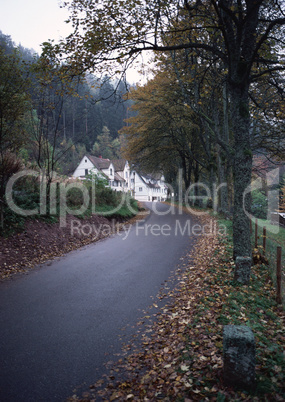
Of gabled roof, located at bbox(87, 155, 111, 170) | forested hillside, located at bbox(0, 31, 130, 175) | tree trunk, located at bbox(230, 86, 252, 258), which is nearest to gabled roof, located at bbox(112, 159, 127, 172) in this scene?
gabled roof, located at bbox(87, 155, 111, 170)

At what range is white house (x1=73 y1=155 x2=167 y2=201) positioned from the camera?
172ft

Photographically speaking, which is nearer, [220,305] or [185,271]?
[220,305]

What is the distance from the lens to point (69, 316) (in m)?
5.09

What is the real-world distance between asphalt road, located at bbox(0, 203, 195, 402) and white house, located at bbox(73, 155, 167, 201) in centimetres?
4070

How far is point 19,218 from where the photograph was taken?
9.83 meters

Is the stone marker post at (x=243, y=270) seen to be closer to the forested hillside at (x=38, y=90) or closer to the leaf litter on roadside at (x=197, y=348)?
the leaf litter on roadside at (x=197, y=348)

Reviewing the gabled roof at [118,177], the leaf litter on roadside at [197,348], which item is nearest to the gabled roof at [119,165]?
the gabled roof at [118,177]

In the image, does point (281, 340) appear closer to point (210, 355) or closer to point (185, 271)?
point (210, 355)

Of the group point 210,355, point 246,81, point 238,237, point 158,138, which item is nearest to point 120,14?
point 246,81

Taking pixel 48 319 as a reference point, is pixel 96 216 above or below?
above

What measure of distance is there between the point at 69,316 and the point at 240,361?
3293 mm

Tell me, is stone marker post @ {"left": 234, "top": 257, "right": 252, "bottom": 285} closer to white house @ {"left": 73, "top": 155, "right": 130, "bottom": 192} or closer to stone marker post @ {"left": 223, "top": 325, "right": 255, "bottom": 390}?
stone marker post @ {"left": 223, "top": 325, "right": 255, "bottom": 390}

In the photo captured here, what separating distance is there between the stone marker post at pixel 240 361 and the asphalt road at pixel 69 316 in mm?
1749

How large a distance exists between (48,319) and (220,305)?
349 cm
